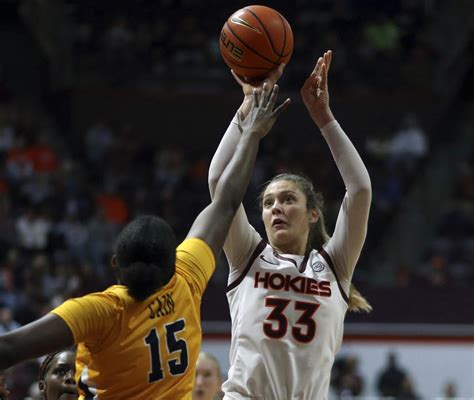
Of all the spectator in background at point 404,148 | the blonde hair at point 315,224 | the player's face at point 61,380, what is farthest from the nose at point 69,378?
the spectator in background at point 404,148

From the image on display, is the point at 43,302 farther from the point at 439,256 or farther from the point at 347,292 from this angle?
the point at 347,292

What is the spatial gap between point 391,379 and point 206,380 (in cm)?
652

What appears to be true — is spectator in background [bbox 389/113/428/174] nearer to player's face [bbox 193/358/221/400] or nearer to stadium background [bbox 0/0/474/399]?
stadium background [bbox 0/0/474/399]

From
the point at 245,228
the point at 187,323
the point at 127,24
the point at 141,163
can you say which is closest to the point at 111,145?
the point at 141,163

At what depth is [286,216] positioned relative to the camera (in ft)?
16.6

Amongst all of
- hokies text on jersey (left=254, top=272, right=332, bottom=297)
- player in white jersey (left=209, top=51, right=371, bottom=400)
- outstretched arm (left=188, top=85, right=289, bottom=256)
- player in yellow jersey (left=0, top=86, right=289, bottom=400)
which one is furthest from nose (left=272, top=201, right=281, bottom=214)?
player in yellow jersey (left=0, top=86, right=289, bottom=400)

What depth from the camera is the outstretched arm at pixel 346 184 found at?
199 inches

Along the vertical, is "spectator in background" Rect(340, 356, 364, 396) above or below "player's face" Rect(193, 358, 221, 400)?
below

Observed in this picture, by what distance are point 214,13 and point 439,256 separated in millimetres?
6181

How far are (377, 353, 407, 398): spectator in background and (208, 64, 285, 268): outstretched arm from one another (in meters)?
7.84

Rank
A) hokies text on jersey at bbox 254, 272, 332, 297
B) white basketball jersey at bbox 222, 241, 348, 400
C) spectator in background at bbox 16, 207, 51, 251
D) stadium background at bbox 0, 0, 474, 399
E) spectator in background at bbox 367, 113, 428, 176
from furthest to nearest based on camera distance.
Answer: spectator in background at bbox 367, 113, 428, 176 < spectator in background at bbox 16, 207, 51, 251 < stadium background at bbox 0, 0, 474, 399 < hokies text on jersey at bbox 254, 272, 332, 297 < white basketball jersey at bbox 222, 241, 348, 400

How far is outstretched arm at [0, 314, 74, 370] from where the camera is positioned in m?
3.25

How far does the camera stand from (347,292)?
511cm

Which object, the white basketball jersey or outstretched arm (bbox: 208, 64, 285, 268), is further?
the white basketball jersey
